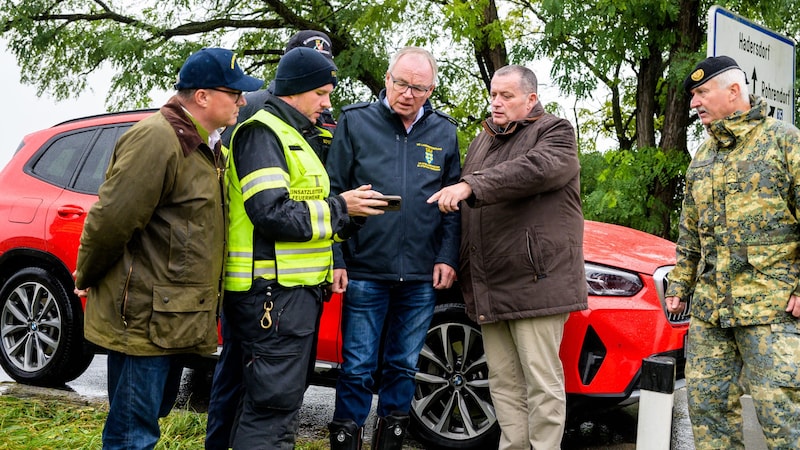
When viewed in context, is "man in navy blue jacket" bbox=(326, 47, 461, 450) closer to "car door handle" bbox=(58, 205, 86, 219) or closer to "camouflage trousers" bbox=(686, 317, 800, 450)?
"camouflage trousers" bbox=(686, 317, 800, 450)

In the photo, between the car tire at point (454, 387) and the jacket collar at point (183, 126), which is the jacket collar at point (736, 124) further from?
the jacket collar at point (183, 126)

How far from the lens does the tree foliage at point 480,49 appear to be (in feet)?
33.6

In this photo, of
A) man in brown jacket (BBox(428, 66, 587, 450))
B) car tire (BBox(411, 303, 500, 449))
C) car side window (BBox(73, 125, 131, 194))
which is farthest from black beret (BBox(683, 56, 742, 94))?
car side window (BBox(73, 125, 131, 194))

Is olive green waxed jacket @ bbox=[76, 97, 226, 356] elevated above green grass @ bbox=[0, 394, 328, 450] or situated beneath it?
elevated above

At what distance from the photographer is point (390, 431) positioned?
420 cm

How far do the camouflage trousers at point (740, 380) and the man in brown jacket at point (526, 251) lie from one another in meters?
0.57

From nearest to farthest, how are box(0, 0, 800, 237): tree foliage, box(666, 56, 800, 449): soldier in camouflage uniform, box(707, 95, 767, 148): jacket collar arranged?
box(666, 56, 800, 449): soldier in camouflage uniform
box(707, 95, 767, 148): jacket collar
box(0, 0, 800, 237): tree foliage

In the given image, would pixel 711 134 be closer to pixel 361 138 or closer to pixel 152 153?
pixel 361 138

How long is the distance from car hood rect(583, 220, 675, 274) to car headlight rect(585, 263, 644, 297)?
36 millimetres

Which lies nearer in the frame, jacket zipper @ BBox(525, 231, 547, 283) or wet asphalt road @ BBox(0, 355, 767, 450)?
jacket zipper @ BBox(525, 231, 547, 283)

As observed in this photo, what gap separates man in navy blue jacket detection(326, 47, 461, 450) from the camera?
412cm

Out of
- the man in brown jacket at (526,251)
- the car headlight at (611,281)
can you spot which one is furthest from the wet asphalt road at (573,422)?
the man in brown jacket at (526,251)

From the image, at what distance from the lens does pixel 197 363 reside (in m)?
5.41

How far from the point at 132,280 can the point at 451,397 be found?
90.8 inches
